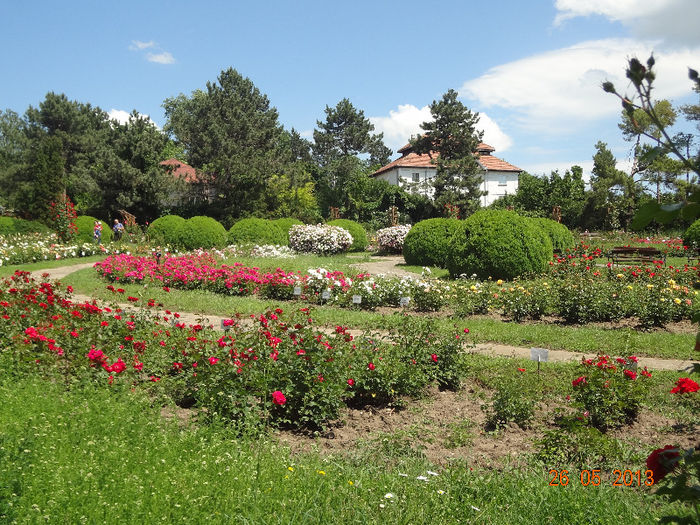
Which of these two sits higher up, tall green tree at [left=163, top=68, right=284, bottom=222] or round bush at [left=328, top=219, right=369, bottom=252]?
tall green tree at [left=163, top=68, right=284, bottom=222]

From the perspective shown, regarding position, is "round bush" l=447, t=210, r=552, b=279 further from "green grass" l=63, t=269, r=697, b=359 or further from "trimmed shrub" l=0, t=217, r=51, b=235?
"trimmed shrub" l=0, t=217, r=51, b=235

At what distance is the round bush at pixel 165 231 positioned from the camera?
20712 millimetres

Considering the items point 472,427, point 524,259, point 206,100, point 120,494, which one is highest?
point 206,100

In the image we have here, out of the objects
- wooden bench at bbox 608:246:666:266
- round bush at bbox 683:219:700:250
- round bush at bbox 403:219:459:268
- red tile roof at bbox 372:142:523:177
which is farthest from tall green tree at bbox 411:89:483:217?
wooden bench at bbox 608:246:666:266

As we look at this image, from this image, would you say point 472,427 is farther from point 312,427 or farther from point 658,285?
point 658,285

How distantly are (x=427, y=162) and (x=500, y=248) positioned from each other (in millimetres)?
31856

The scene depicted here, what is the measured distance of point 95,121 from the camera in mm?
46188

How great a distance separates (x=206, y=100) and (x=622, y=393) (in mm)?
32863

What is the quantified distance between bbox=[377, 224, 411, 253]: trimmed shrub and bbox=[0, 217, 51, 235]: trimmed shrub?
13187 millimetres

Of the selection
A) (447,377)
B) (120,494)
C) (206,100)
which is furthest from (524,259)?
(206,100)

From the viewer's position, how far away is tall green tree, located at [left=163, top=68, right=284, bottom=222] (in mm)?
31297
